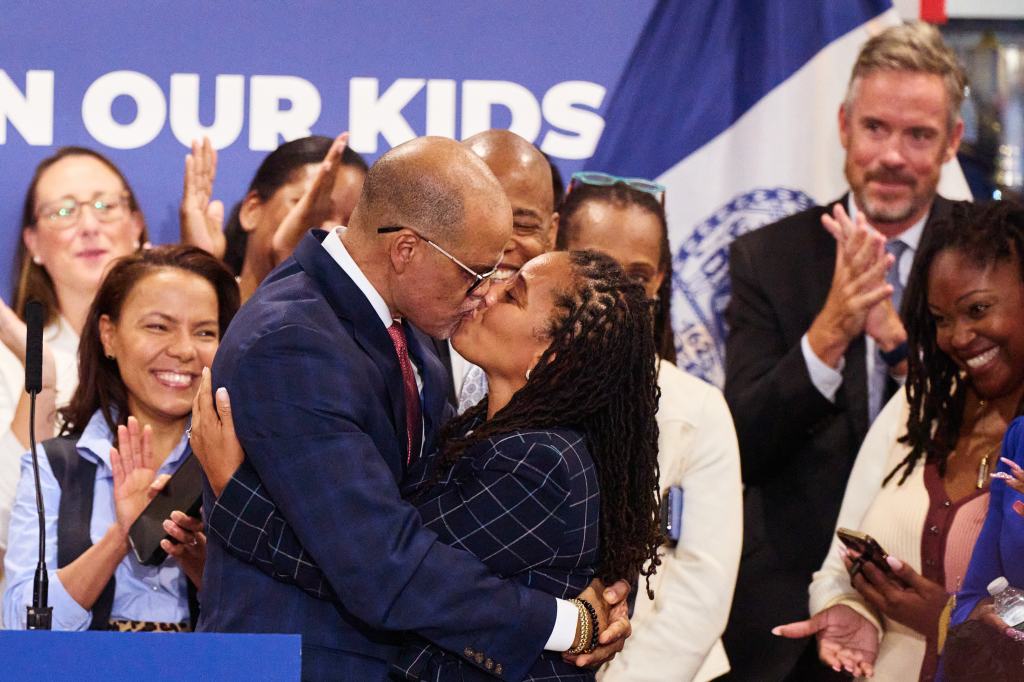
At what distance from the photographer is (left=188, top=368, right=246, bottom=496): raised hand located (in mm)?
2990

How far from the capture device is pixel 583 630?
3.01 metres

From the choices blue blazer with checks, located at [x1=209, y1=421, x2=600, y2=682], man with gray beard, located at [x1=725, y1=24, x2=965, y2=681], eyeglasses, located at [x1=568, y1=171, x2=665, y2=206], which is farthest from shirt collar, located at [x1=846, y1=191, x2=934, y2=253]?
blue blazer with checks, located at [x1=209, y1=421, x2=600, y2=682]

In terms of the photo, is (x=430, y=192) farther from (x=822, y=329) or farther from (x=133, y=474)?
(x=822, y=329)

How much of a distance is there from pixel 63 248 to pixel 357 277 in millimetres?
2247

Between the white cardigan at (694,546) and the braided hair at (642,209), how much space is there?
0.84 ft

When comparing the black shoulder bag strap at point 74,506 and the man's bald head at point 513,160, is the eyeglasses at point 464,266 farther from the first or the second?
the black shoulder bag strap at point 74,506

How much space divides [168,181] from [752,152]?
6.88 feet

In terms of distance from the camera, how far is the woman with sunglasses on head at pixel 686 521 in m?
4.09

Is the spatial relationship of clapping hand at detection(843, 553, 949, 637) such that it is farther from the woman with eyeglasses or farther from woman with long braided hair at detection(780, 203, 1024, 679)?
the woman with eyeglasses

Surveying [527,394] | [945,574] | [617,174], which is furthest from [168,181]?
[945,574]

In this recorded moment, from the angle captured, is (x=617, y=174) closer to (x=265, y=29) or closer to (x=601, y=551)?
(x=265, y=29)

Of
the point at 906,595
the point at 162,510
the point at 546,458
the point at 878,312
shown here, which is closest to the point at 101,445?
the point at 162,510

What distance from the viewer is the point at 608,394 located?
10.4 ft

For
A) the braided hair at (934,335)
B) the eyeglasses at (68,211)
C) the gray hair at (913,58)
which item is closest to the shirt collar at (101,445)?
the eyeglasses at (68,211)
